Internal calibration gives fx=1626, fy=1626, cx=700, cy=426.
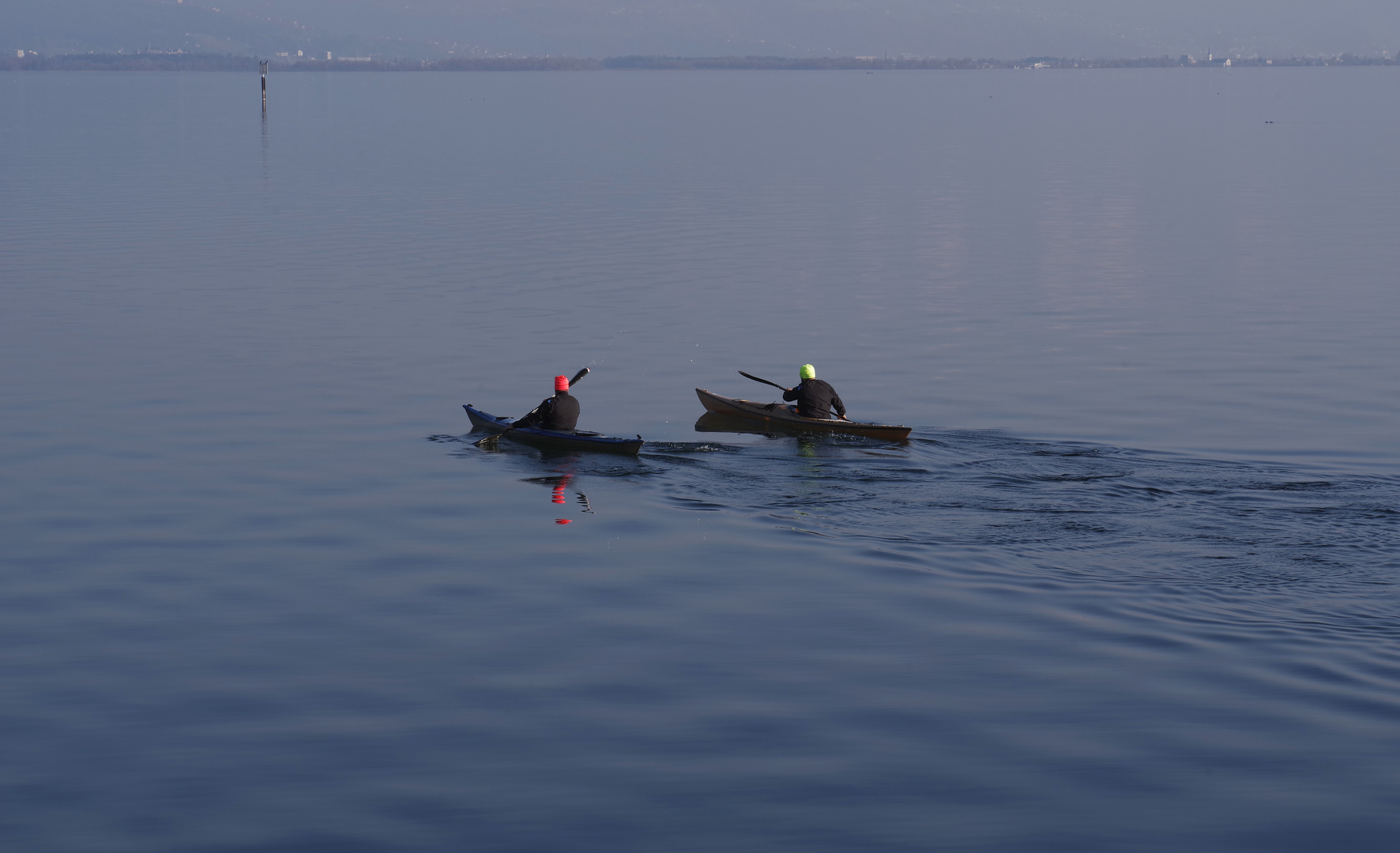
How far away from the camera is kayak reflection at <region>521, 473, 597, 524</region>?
27234mm

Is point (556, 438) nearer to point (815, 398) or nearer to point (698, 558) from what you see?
point (815, 398)

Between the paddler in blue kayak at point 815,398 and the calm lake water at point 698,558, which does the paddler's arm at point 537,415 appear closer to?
the calm lake water at point 698,558

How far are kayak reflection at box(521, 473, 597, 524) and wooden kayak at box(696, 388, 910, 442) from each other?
175 inches

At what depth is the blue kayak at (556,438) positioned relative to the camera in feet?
96.9

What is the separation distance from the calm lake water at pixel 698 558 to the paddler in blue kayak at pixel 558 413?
833 millimetres

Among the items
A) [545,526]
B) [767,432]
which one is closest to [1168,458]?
[767,432]

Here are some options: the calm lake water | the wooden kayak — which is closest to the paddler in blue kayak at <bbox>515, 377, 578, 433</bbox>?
the calm lake water

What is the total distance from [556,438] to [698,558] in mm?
7072

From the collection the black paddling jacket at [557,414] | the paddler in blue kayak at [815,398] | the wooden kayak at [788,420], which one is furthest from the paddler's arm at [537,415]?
the paddler in blue kayak at [815,398]

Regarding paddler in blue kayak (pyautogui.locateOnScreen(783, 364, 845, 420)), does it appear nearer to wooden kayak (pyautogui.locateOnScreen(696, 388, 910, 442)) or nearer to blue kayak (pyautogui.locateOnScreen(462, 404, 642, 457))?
wooden kayak (pyautogui.locateOnScreen(696, 388, 910, 442))

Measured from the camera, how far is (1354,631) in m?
19.3

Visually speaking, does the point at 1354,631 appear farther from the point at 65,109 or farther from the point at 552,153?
the point at 65,109

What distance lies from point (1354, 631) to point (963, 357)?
836 inches

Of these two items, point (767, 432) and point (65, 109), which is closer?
point (767, 432)
